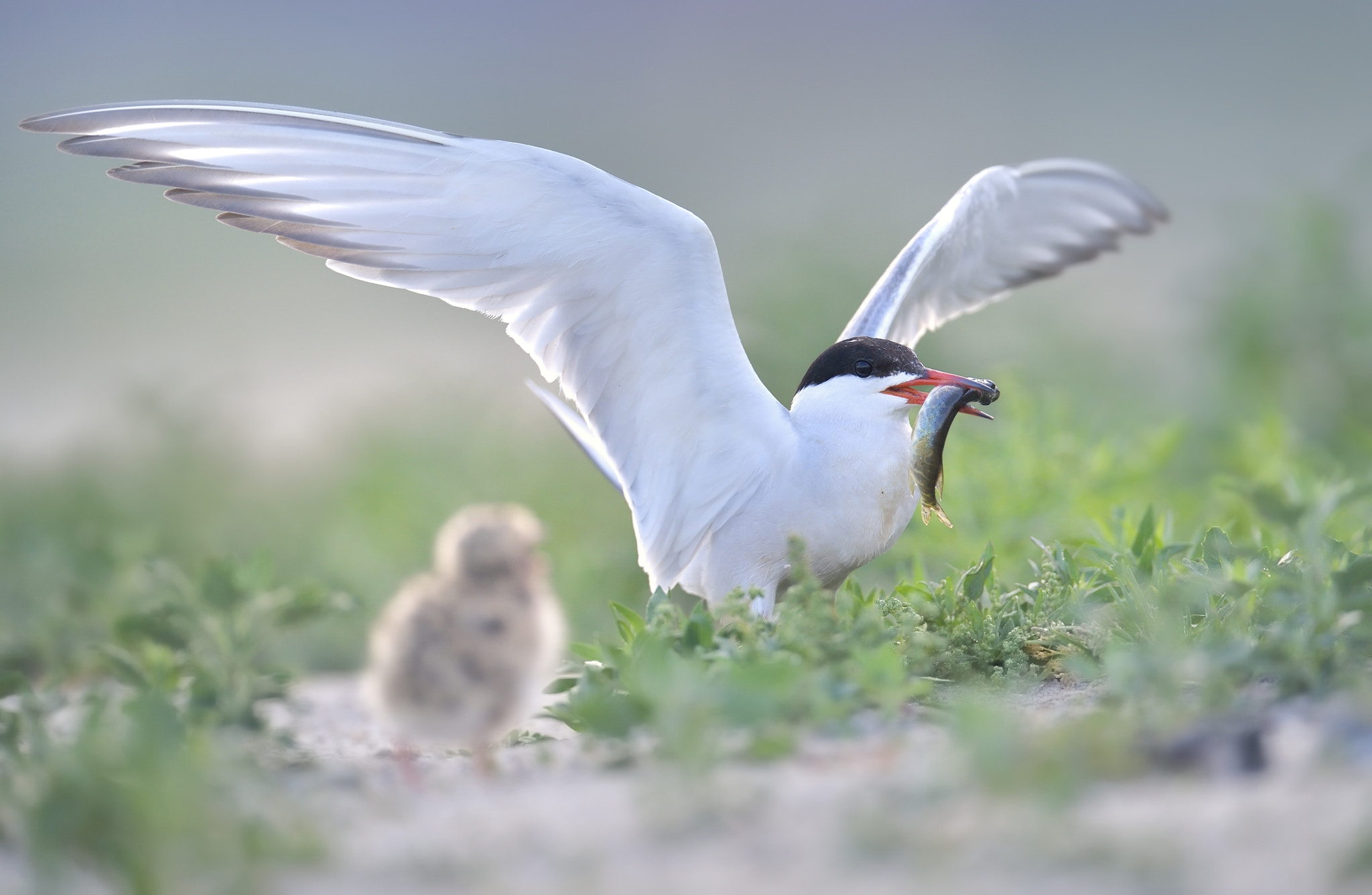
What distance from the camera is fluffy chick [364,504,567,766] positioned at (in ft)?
11.3

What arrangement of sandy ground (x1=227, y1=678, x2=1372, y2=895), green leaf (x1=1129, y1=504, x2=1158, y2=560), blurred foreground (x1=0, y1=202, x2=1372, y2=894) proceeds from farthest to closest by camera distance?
green leaf (x1=1129, y1=504, x2=1158, y2=560), blurred foreground (x1=0, y1=202, x2=1372, y2=894), sandy ground (x1=227, y1=678, x2=1372, y2=895)

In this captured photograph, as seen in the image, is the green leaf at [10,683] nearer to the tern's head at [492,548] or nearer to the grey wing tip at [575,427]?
the tern's head at [492,548]

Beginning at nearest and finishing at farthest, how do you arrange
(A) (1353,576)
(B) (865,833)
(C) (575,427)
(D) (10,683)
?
(B) (865,833) → (A) (1353,576) → (D) (10,683) → (C) (575,427)

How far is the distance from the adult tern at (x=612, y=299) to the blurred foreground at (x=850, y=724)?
0.40 m

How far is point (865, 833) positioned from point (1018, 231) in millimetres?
4087

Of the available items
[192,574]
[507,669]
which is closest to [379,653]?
[507,669]

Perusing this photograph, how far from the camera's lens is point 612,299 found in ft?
13.2

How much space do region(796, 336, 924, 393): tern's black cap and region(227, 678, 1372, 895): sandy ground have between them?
172 cm

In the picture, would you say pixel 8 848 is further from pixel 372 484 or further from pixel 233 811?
pixel 372 484

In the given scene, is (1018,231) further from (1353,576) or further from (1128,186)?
(1353,576)

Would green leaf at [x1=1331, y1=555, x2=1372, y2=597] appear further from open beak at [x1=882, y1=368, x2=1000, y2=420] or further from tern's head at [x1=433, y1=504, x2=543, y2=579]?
tern's head at [x1=433, y1=504, x2=543, y2=579]

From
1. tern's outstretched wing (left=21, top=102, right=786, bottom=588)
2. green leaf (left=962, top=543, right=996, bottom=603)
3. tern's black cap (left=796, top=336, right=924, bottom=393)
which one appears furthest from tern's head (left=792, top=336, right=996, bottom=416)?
green leaf (left=962, top=543, right=996, bottom=603)

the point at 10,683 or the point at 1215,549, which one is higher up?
the point at 1215,549

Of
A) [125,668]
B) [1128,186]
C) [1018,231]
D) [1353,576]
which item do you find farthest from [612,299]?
[1128,186]
